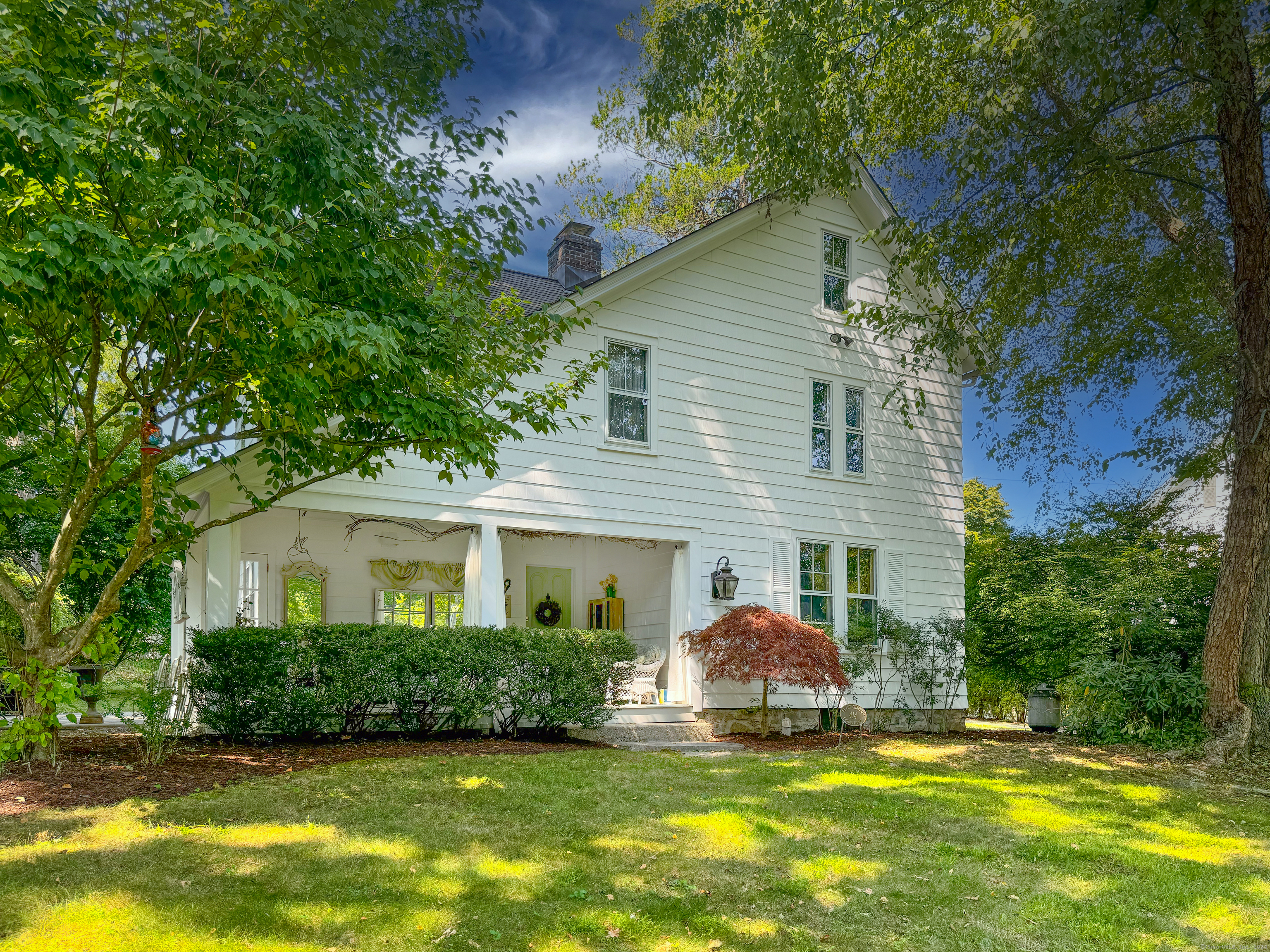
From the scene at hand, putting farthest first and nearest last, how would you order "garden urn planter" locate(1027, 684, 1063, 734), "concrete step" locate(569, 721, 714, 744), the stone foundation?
"garden urn planter" locate(1027, 684, 1063, 734) < the stone foundation < "concrete step" locate(569, 721, 714, 744)

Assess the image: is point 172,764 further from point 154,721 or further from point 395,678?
point 395,678

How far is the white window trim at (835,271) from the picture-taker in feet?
45.4

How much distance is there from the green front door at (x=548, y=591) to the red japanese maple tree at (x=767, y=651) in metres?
3.30

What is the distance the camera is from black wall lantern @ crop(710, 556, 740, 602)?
11914 millimetres

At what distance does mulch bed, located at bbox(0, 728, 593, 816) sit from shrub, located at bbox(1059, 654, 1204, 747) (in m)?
6.44

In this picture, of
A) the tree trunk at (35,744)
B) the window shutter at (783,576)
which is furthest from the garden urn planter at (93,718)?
the window shutter at (783,576)

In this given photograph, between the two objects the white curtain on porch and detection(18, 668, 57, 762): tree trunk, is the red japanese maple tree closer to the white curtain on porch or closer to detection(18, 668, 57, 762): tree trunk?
the white curtain on porch

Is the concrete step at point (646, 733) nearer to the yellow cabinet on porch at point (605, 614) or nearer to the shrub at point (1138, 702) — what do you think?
the yellow cabinet on porch at point (605, 614)

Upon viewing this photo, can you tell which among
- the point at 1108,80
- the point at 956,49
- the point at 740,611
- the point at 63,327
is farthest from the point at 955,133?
the point at 63,327

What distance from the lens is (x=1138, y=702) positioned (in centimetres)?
1081

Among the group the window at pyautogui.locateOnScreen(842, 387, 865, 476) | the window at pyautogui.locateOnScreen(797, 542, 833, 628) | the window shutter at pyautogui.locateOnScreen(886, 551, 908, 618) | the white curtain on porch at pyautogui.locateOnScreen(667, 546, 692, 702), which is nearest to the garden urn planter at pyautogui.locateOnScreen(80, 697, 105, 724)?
the white curtain on porch at pyautogui.locateOnScreen(667, 546, 692, 702)

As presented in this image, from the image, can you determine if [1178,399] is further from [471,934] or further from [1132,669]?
[471,934]

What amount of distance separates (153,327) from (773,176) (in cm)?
795

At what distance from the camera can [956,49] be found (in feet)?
34.7
